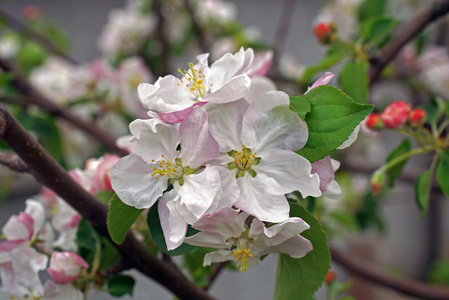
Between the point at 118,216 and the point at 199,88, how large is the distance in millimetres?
153

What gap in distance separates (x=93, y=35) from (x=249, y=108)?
7.06 feet

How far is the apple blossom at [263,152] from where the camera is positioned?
376 mm

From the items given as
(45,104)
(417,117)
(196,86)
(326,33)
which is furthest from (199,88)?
(45,104)

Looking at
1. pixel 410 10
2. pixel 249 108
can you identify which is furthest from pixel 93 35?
pixel 249 108

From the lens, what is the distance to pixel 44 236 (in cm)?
58

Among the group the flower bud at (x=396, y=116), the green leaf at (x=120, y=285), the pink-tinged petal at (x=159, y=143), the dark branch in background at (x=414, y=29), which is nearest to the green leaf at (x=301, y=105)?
the pink-tinged petal at (x=159, y=143)

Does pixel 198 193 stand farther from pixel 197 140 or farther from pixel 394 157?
pixel 394 157

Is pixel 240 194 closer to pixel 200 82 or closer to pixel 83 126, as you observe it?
pixel 200 82

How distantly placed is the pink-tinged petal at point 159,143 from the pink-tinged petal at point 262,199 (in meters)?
0.07

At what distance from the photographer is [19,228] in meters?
0.55

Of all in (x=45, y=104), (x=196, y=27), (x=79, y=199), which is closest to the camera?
(x=79, y=199)

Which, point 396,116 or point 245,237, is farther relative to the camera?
point 396,116

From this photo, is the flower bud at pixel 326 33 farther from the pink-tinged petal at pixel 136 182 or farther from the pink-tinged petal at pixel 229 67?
the pink-tinged petal at pixel 136 182

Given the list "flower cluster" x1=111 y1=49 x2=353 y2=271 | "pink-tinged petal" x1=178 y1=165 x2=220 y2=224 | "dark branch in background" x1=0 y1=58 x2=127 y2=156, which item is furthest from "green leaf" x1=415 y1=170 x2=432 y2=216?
"dark branch in background" x1=0 y1=58 x2=127 y2=156
